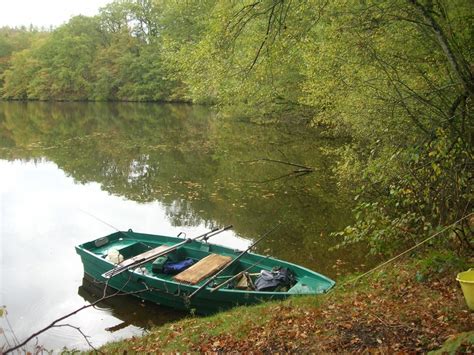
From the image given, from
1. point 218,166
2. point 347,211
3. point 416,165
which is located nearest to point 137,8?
point 218,166

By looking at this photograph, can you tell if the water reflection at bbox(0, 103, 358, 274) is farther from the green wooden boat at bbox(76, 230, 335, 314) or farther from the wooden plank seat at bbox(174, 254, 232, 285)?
the wooden plank seat at bbox(174, 254, 232, 285)

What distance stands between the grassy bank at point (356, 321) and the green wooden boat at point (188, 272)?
78 centimetres

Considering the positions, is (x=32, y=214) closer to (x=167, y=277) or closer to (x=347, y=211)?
(x=167, y=277)

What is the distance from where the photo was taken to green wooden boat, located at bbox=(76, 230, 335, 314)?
8.55m

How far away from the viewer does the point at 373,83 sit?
1260 cm

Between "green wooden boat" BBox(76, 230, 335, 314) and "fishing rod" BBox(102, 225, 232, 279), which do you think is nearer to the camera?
"green wooden boat" BBox(76, 230, 335, 314)

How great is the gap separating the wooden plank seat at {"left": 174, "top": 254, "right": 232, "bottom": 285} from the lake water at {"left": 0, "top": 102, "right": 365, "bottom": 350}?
2.64 feet

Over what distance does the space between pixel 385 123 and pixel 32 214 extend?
39.7 ft

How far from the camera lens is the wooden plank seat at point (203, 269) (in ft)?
30.2

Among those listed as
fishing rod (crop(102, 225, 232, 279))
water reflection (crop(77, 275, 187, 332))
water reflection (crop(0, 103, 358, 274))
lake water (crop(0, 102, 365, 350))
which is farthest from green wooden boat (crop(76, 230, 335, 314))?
water reflection (crop(0, 103, 358, 274))

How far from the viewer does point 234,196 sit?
16906mm

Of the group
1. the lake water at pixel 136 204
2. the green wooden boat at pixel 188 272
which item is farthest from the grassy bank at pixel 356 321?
the lake water at pixel 136 204

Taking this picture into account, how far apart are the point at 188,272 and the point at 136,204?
7.89 meters

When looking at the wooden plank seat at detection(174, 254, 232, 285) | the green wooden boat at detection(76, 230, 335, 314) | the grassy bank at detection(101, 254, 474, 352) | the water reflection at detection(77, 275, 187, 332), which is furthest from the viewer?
the wooden plank seat at detection(174, 254, 232, 285)
